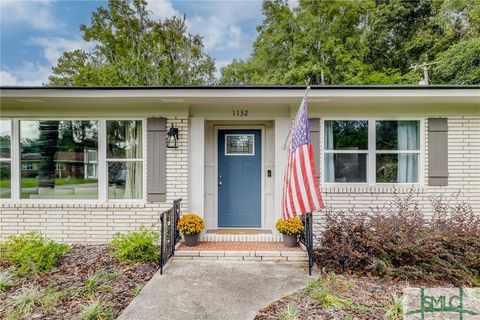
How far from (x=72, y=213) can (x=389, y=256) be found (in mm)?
5236

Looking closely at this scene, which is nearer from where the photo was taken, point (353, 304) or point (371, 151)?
point (353, 304)

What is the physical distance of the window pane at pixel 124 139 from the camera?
4.77 m

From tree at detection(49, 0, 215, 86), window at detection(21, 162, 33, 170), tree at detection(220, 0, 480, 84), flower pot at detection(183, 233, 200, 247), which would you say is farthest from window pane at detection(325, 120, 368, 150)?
tree at detection(49, 0, 215, 86)

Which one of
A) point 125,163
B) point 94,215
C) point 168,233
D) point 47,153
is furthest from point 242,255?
point 47,153

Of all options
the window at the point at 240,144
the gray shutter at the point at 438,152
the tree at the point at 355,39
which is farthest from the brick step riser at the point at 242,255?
the tree at the point at 355,39

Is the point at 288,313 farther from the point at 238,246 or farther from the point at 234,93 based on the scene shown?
the point at 234,93

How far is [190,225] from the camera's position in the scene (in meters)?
4.22

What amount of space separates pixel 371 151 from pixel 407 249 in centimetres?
187

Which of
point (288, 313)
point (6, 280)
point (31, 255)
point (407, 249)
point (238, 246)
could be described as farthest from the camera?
point (238, 246)

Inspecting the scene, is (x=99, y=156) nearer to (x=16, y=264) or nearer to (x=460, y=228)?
(x=16, y=264)

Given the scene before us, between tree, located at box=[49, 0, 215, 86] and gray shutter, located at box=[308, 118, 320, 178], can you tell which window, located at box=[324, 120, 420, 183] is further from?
tree, located at box=[49, 0, 215, 86]

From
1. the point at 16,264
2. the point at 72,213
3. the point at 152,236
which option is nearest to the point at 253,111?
the point at 152,236

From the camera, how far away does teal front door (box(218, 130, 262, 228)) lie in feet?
17.1

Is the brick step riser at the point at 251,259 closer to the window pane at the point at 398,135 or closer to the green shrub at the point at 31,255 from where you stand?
the green shrub at the point at 31,255
